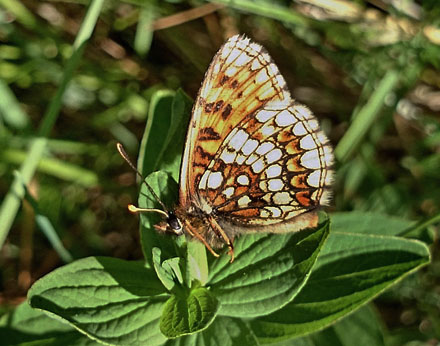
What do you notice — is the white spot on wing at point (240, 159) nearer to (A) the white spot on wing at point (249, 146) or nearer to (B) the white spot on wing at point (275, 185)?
(A) the white spot on wing at point (249, 146)

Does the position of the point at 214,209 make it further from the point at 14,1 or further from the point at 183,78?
the point at 14,1

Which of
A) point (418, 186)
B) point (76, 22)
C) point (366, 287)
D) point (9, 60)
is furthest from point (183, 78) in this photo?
point (366, 287)

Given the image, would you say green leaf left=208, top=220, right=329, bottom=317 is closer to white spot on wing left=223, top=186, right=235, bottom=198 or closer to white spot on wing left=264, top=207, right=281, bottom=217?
white spot on wing left=264, top=207, right=281, bottom=217

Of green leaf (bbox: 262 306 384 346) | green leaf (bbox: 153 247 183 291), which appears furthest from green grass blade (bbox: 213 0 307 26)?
green leaf (bbox: 262 306 384 346)

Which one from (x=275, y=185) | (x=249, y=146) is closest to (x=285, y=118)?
(x=249, y=146)

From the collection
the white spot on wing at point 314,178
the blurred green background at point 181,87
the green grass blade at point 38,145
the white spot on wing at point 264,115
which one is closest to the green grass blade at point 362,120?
the blurred green background at point 181,87
